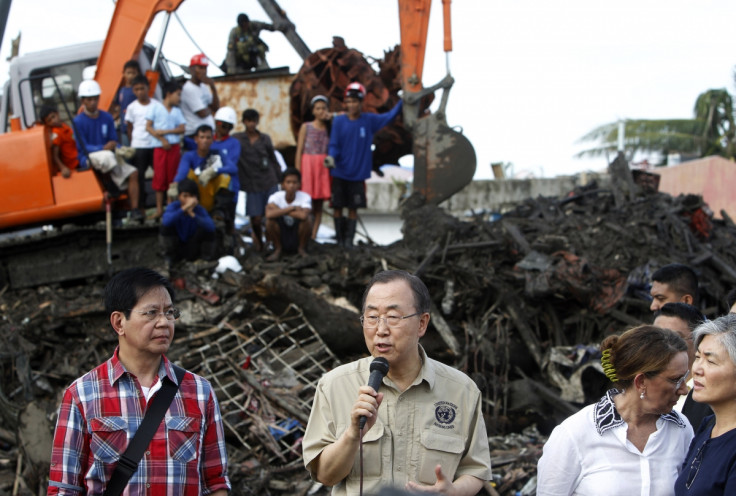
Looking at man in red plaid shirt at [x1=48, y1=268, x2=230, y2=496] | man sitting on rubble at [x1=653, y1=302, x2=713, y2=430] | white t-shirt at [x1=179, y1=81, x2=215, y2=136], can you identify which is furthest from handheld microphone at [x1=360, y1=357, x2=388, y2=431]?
white t-shirt at [x1=179, y1=81, x2=215, y2=136]

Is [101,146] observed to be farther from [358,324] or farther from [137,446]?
[137,446]

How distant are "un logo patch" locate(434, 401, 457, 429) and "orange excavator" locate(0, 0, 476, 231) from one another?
7376mm

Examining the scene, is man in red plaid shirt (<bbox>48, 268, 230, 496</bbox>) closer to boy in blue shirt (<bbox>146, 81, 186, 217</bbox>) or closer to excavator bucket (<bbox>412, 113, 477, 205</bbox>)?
boy in blue shirt (<bbox>146, 81, 186, 217</bbox>)

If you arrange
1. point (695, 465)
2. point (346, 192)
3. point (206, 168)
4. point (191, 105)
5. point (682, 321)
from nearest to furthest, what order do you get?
point (695, 465)
point (682, 321)
point (206, 168)
point (346, 192)
point (191, 105)

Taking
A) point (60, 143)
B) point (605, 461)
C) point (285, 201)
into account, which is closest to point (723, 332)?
point (605, 461)

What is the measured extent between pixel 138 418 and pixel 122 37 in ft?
29.4

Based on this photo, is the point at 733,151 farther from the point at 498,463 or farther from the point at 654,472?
the point at 654,472

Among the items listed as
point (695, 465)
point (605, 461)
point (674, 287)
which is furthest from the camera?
point (674, 287)

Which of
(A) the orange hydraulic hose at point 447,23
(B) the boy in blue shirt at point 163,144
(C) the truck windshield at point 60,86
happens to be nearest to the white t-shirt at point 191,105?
(B) the boy in blue shirt at point 163,144

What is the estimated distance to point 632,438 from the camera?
3.44 meters

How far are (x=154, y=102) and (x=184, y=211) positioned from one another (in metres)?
1.65

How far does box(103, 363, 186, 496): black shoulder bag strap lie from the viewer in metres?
3.24

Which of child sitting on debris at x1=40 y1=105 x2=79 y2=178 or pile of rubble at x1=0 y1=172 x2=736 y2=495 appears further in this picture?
child sitting on debris at x1=40 y1=105 x2=79 y2=178

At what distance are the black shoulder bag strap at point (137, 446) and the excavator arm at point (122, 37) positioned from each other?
8421 mm
